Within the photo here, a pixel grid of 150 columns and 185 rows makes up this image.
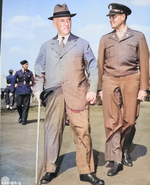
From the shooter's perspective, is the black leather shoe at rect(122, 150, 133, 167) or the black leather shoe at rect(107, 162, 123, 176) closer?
the black leather shoe at rect(107, 162, 123, 176)

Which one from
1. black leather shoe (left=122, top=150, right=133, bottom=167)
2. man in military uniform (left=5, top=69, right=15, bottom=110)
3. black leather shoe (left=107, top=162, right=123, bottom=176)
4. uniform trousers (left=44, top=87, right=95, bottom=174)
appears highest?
man in military uniform (left=5, top=69, right=15, bottom=110)

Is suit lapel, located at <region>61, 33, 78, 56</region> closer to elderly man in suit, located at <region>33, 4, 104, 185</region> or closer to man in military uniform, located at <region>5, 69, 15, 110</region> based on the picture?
elderly man in suit, located at <region>33, 4, 104, 185</region>

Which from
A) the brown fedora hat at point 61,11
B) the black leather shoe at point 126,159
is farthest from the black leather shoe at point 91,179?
the brown fedora hat at point 61,11

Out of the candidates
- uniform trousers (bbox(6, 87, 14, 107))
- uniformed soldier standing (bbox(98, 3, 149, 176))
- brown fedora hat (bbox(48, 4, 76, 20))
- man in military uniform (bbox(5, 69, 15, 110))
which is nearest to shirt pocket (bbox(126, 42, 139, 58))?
uniformed soldier standing (bbox(98, 3, 149, 176))

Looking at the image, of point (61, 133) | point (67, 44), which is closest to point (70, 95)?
point (61, 133)

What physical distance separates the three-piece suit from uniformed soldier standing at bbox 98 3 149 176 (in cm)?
22

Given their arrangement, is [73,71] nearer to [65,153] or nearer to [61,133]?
[61,133]

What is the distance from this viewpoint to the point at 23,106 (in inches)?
145

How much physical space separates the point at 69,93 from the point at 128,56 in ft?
2.37

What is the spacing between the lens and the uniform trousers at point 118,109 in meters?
3.40

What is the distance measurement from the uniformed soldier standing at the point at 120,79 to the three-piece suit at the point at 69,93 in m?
0.22

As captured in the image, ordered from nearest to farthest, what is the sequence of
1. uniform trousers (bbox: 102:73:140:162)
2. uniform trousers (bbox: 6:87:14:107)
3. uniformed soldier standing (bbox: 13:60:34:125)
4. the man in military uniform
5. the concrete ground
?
1. the concrete ground
2. uniform trousers (bbox: 102:73:140:162)
3. uniformed soldier standing (bbox: 13:60:34:125)
4. the man in military uniform
5. uniform trousers (bbox: 6:87:14:107)

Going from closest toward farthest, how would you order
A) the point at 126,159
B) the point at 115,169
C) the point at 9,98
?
1. the point at 115,169
2. the point at 126,159
3. the point at 9,98

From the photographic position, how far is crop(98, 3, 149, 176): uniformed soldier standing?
134 inches
